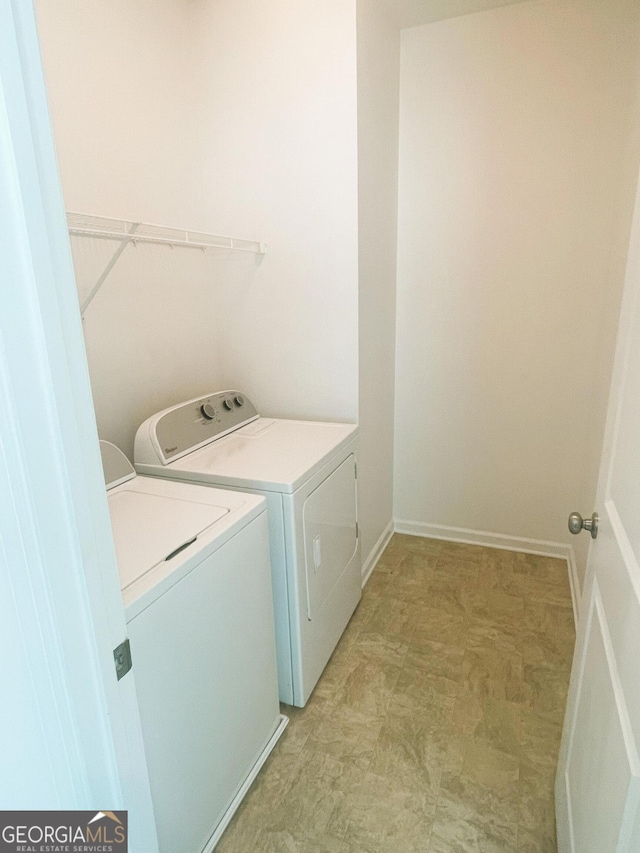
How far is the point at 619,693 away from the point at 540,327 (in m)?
2.01

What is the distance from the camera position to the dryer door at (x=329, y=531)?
5.76 feet

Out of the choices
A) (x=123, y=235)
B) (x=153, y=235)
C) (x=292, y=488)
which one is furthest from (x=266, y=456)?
(x=153, y=235)

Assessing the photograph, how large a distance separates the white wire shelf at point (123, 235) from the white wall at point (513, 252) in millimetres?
948

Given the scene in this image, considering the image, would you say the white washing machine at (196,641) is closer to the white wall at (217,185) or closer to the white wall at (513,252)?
the white wall at (217,185)

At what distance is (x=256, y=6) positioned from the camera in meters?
2.04

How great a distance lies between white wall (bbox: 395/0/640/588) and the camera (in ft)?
7.25

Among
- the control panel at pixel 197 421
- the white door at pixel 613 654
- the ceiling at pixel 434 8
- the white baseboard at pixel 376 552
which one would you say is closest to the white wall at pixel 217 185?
the control panel at pixel 197 421

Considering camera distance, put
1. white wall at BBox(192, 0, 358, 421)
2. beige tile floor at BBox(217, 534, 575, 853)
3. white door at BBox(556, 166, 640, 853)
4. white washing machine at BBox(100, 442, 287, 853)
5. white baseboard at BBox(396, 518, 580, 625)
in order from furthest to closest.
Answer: white baseboard at BBox(396, 518, 580, 625), white wall at BBox(192, 0, 358, 421), beige tile floor at BBox(217, 534, 575, 853), white washing machine at BBox(100, 442, 287, 853), white door at BBox(556, 166, 640, 853)

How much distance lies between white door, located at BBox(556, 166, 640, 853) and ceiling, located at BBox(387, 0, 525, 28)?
1859 millimetres

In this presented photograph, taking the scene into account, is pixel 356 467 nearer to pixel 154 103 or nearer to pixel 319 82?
pixel 319 82

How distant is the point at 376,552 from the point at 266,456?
4.06 ft

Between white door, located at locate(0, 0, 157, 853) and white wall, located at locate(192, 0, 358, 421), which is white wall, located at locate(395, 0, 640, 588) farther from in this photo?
white door, located at locate(0, 0, 157, 853)

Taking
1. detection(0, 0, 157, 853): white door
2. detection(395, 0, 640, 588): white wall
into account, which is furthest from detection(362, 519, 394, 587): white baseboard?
detection(0, 0, 157, 853): white door

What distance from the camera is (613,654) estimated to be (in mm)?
943
